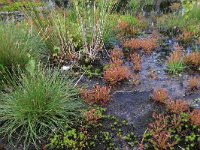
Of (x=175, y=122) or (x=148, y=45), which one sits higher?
(x=148, y=45)

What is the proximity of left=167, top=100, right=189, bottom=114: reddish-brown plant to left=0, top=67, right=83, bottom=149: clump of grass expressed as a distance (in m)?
1.42

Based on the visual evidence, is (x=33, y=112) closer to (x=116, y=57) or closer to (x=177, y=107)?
(x=177, y=107)

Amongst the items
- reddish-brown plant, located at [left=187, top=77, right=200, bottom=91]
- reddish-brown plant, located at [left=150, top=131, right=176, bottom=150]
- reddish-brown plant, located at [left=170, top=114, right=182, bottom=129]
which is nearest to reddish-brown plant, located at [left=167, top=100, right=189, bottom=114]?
reddish-brown plant, located at [left=170, top=114, right=182, bottom=129]

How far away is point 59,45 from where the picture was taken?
6.78 meters

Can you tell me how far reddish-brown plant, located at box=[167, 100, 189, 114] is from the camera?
194 inches

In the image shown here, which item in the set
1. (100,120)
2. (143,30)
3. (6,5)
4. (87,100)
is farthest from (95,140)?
(6,5)

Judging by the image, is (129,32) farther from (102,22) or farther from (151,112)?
(151,112)

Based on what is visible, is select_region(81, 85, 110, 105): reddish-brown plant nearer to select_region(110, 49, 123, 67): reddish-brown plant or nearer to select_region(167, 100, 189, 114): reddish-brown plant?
select_region(167, 100, 189, 114): reddish-brown plant

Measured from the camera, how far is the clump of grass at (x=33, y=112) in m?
4.59

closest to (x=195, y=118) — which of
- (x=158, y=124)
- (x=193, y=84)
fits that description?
(x=158, y=124)

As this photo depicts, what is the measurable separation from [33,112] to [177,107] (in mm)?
2141

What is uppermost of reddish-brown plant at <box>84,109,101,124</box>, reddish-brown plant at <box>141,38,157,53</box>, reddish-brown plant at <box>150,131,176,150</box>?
reddish-brown plant at <box>141,38,157,53</box>

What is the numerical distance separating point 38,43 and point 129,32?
9.18ft

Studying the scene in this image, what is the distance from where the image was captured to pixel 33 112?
4617 mm
